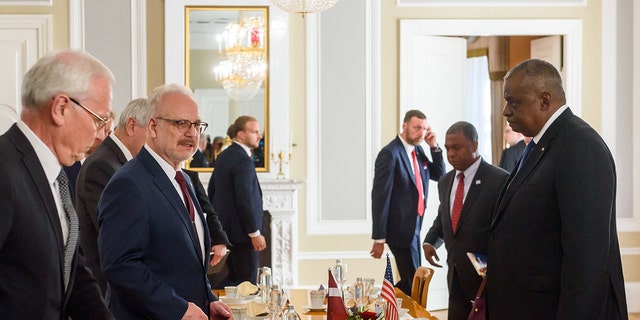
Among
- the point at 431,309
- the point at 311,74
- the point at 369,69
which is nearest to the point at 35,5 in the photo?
the point at 311,74

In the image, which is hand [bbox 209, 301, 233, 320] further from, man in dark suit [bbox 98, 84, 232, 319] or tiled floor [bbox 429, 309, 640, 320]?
tiled floor [bbox 429, 309, 640, 320]

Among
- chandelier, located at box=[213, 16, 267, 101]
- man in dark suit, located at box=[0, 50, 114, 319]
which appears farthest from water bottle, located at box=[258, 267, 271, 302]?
chandelier, located at box=[213, 16, 267, 101]

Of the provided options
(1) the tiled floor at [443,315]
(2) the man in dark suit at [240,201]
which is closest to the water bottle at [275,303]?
(2) the man in dark suit at [240,201]

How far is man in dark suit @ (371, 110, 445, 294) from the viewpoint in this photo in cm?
700

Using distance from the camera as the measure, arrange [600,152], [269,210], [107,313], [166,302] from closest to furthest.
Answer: [107,313] → [166,302] → [600,152] → [269,210]

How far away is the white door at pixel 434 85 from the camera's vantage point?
8297mm

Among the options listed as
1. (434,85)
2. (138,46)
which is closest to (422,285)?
(434,85)

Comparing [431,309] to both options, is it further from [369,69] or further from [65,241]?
[65,241]

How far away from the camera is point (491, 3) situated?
328 inches

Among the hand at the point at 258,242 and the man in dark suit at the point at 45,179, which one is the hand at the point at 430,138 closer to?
the hand at the point at 258,242

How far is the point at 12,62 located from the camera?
8.20 meters

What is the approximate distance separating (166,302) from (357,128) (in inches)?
221

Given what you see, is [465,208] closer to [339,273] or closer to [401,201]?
[339,273]

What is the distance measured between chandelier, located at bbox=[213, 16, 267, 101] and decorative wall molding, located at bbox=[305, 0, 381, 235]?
0.45 meters
